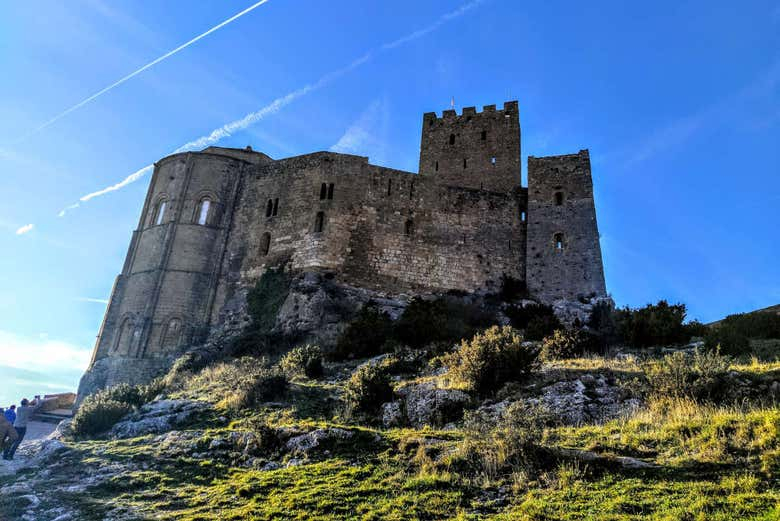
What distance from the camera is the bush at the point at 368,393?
1248 centimetres

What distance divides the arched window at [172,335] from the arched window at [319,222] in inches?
288

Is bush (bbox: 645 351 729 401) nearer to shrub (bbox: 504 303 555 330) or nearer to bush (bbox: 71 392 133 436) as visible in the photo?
shrub (bbox: 504 303 555 330)

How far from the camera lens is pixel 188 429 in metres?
12.5

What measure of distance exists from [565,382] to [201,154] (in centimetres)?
2231

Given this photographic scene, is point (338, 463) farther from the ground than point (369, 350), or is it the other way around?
point (369, 350)

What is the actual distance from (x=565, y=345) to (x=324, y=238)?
12585mm

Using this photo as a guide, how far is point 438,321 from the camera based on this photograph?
66.8ft

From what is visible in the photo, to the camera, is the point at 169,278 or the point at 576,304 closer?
the point at 576,304

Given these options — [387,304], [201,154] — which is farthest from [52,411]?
[387,304]

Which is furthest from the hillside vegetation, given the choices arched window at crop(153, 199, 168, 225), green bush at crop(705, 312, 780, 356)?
arched window at crop(153, 199, 168, 225)

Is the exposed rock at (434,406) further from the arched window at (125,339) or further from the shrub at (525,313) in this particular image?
the arched window at (125,339)

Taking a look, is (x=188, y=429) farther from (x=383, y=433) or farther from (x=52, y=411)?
(x=52, y=411)

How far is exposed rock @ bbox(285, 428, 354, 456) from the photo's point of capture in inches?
394

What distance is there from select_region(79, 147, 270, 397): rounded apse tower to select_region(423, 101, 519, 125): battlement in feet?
35.9
